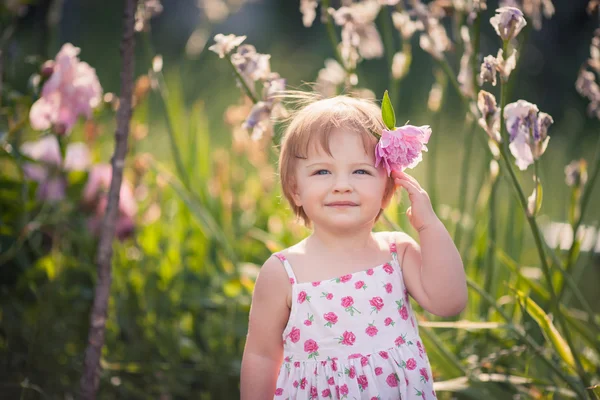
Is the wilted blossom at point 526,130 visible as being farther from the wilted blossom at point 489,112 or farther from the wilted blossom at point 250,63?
the wilted blossom at point 250,63

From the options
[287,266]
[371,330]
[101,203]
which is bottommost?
[371,330]

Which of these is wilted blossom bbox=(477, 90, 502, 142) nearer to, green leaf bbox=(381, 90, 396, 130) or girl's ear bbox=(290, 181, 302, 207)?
green leaf bbox=(381, 90, 396, 130)

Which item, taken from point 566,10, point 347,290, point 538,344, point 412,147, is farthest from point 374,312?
point 566,10

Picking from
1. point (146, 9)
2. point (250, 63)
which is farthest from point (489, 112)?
point (146, 9)

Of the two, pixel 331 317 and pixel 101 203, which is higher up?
pixel 101 203

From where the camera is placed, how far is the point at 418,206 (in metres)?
1.30

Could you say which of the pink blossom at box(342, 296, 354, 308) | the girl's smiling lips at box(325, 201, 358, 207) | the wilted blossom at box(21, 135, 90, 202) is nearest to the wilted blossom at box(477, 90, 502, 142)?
the girl's smiling lips at box(325, 201, 358, 207)

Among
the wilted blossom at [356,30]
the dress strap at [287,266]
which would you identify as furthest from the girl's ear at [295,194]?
the wilted blossom at [356,30]

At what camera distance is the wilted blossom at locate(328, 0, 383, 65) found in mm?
1646

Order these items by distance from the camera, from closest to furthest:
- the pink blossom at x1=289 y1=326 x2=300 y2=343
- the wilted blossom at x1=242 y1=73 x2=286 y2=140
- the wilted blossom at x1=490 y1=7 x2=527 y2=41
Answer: the wilted blossom at x1=490 y1=7 x2=527 y2=41 → the pink blossom at x1=289 y1=326 x2=300 y2=343 → the wilted blossom at x1=242 y1=73 x2=286 y2=140

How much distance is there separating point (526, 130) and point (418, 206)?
0.24 meters

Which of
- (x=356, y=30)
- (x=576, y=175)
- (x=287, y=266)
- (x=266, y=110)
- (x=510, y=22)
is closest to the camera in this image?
(x=510, y=22)

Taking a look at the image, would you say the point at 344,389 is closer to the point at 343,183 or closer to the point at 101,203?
the point at 343,183

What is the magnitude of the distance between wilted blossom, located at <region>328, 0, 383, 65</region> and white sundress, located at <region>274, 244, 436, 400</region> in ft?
1.97
